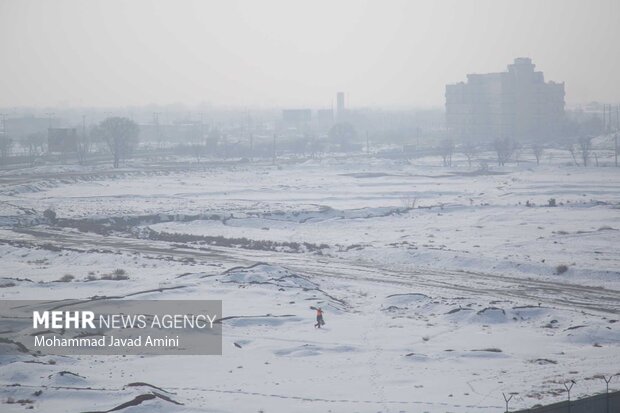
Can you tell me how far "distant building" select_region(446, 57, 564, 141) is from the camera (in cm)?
7856

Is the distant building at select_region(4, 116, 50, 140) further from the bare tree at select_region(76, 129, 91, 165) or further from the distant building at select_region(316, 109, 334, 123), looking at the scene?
the distant building at select_region(316, 109, 334, 123)

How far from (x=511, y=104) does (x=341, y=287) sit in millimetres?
65318

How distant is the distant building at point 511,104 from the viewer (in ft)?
258

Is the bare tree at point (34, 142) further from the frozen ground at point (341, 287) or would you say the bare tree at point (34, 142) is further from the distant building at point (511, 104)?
the distant building at point (511, 104)

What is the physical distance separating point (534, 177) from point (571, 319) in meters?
31.6

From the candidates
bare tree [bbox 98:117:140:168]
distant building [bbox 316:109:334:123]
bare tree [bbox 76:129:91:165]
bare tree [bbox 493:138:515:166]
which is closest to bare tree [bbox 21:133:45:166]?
bare tree [bbox 76:129:91:165]

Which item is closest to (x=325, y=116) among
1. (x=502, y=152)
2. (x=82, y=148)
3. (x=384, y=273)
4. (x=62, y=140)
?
(x=62, y=140)

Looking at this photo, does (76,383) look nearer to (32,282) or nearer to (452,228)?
(32,282)

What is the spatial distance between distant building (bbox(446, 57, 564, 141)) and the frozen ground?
134 ft

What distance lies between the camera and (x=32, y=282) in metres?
17.6

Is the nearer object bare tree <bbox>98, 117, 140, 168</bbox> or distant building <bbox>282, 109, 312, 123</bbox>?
bare tree <bbox>98, 117, 140, 168</bbox>

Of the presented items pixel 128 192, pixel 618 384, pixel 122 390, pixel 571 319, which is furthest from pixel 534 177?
pixel 122 390

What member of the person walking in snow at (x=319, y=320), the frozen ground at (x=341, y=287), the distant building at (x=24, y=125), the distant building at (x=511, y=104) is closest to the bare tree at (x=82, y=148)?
the frozen ground at (x=341, y=287)

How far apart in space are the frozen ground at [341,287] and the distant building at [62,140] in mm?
20479
